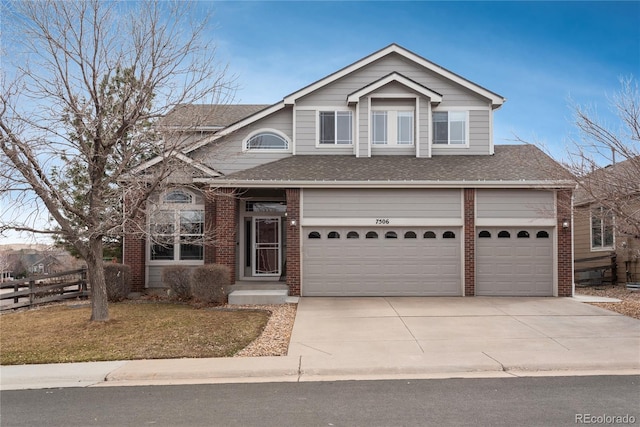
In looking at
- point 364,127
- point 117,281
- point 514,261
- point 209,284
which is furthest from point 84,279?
point 514,261

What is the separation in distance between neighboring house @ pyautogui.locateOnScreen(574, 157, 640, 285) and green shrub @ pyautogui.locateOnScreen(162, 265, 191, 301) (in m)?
11.0

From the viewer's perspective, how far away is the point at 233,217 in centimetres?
1455

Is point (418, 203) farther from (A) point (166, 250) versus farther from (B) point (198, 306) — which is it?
(A) point (166, 250)

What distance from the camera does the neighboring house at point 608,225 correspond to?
10614mm

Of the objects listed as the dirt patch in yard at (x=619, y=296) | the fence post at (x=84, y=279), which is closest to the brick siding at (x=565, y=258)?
the dirt patch in yard at (x=619, y=296)

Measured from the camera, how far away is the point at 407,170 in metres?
14.9

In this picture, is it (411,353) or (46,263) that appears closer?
(411,353)

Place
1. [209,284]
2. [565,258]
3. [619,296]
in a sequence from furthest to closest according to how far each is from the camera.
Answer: [619,296] → [565,258] → [209,284]

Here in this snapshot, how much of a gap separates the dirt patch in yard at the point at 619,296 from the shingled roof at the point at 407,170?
3.57 metres

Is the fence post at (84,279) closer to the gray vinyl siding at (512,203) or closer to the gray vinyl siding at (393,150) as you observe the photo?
the gray vinyl siding at (393,150)

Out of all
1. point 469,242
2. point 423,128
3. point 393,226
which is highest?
point 423,128

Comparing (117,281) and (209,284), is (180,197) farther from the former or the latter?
(209,284)

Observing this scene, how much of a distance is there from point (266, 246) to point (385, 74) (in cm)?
763

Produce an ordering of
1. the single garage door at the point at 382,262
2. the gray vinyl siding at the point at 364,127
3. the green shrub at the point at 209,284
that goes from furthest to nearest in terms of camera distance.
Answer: the gray vinyl siding at the point at 364,127 < the single garage door at the point at 382,262 < the green shrub at the point at 209,284
